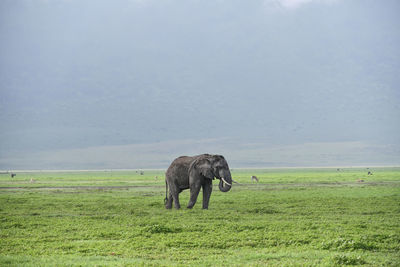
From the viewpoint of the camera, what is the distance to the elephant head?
28.0 meters

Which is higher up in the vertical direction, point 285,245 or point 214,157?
point 214,157

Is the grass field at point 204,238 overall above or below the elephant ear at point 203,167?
below

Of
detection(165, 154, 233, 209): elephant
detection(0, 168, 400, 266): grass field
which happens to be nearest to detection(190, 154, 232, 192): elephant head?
detection(165, 154, 233, 209): elephant

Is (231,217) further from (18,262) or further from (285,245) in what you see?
(18,262)

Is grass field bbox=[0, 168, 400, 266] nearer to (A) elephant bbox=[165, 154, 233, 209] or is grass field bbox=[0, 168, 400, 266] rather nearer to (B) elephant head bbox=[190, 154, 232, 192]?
(A) elephant bbox=[165, 154, 233, 209]

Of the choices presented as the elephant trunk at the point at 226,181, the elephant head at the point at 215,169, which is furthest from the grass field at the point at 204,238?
the elephant head at the point at 215,169

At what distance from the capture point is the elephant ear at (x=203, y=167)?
28047 mm

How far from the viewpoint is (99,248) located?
1698 centimetres

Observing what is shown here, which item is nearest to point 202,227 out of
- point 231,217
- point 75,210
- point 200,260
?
point 231,217

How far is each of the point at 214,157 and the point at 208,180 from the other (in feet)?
4.74

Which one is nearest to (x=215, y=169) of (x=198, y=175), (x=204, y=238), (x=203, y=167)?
(x=203, y=167)

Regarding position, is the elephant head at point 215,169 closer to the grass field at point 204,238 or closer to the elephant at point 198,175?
the elephant at point 198,175

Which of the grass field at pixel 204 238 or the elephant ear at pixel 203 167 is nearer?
the grass field at pixel 204 238

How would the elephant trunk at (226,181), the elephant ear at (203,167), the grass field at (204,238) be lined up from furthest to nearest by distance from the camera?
the elephant ear at (203,167), the elephant trunk at (226,181), the grass field at (204,238)
